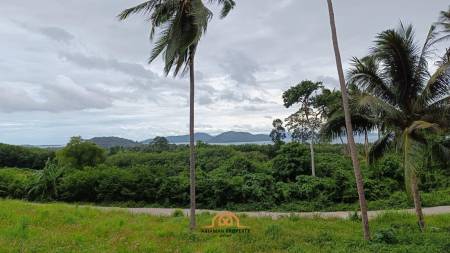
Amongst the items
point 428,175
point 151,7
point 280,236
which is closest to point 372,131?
point 280,236

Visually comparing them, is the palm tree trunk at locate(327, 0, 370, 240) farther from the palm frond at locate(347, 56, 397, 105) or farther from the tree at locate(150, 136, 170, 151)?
the tree at locate(150, 136, 170, 151)

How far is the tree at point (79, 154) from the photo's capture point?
34.9 m

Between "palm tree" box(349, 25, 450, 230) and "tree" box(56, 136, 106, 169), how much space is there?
29.6 meters

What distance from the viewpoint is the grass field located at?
8891 millimetres

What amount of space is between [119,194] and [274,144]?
19.2 m

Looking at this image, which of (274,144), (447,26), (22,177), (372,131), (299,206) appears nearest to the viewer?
(447,26)

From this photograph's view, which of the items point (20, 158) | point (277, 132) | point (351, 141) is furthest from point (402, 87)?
point (20, 158)

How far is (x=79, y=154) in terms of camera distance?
35375mm

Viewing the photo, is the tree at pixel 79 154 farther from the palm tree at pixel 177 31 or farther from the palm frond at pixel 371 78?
the palm frond at pixel 371 78

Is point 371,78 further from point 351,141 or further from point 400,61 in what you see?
point 351,141

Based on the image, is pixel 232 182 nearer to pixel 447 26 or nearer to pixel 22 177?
pixel 447 26

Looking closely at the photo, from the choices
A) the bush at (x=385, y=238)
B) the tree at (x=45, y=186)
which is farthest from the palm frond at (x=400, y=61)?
the tree at (x=45, y=186)

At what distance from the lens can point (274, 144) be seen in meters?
38.4

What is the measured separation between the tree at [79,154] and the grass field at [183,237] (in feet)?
73.8
